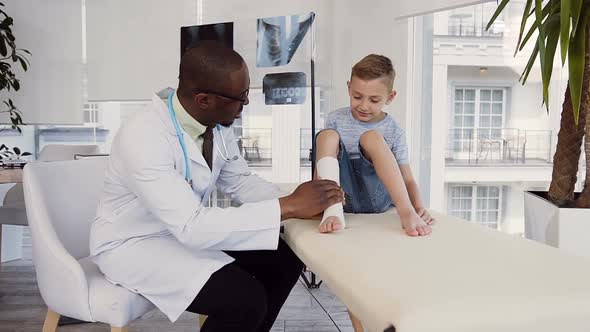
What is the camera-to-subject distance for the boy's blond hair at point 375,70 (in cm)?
177

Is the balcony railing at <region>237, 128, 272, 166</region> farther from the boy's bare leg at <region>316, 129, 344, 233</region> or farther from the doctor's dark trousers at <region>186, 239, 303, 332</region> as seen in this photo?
the doctor's dark trousers at <region>186, 239, 303, 332</region>

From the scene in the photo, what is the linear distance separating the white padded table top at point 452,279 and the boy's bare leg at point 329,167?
1.0 inches

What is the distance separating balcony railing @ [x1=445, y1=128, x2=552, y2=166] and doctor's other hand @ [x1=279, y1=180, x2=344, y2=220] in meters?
2.19

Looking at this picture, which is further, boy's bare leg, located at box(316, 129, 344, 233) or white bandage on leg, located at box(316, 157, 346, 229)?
white bandage on leg, located at box(316, 157, 346, 229)

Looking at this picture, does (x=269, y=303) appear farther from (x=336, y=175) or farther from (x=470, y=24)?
(x=470, y=24)

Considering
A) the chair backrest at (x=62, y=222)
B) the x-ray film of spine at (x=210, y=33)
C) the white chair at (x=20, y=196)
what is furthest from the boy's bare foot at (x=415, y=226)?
the x-ray film of spine at (x=210, y=33)

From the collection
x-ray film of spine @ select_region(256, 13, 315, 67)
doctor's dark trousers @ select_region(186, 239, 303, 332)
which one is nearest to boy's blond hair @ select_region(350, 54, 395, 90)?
doctor's dark trousers @ select_region(186, 239, 303, 332)

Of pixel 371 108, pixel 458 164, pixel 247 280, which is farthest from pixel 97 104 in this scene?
pixel 247 280

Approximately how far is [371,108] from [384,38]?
1.63 m

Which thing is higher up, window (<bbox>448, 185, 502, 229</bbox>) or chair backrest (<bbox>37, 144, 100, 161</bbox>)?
chair backrest (<bbox>37, 144, 100, 161</bbox>)

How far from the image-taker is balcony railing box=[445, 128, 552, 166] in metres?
3.10

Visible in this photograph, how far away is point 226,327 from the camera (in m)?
1.31

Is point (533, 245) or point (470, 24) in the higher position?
point (470, 24)

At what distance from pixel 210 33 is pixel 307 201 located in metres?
2.77
